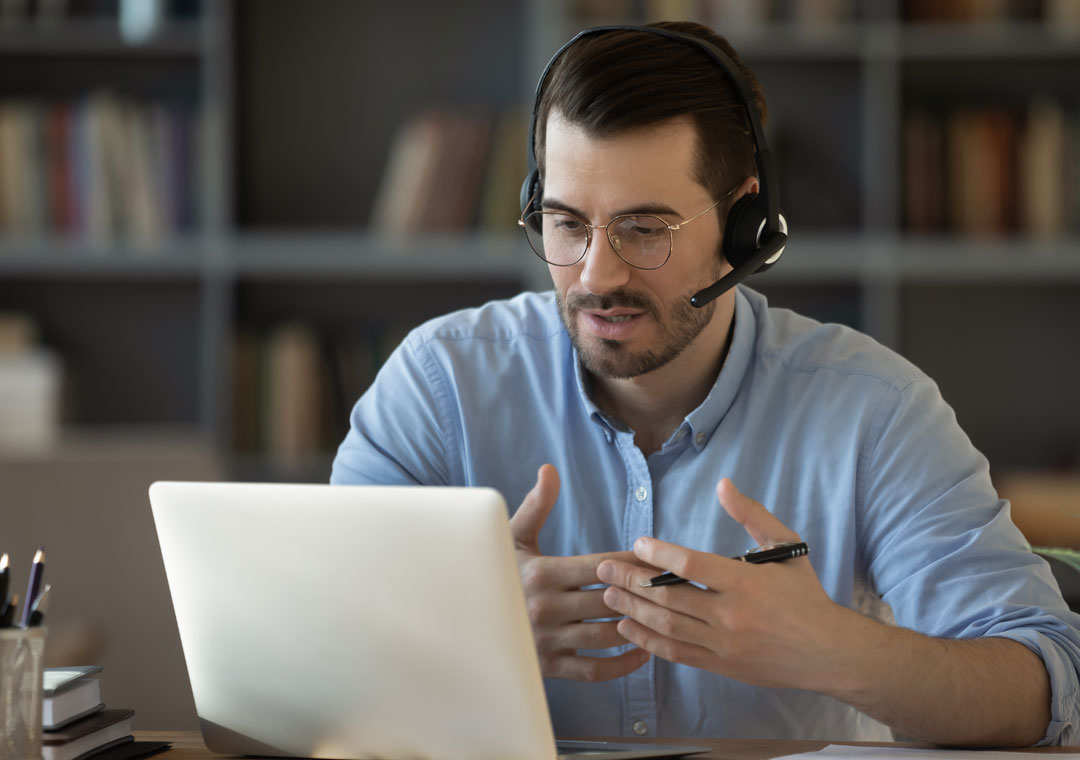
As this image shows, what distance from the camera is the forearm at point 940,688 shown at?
40.2 inches

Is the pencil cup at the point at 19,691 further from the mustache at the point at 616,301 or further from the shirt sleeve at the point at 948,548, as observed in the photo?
the shirt sleeve at the point at 948,548

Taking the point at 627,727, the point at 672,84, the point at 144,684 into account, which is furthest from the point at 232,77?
the point at 627,727

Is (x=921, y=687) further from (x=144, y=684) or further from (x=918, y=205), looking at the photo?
(x=918, y=205)

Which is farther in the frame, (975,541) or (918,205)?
(918,205)

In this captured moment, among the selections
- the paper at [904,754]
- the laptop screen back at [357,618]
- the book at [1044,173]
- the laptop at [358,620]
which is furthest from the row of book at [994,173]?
the laptop screen back at [357,618]

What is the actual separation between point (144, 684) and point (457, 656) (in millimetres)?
1489

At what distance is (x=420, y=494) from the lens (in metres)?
0.85

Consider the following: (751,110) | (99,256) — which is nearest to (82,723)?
(751,110)

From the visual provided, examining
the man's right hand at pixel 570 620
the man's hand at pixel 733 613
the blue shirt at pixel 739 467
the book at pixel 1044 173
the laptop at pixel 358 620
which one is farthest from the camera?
the book at pixel 1044 173

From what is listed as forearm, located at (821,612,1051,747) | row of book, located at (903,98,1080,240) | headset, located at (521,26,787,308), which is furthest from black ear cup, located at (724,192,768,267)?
row of book, located at (903,98,1080,240)

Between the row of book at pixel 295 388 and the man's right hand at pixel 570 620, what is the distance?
6.63 ft

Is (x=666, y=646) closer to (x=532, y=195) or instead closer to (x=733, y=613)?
(x=733, y=613)

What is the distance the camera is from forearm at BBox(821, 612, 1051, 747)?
102 centimetres

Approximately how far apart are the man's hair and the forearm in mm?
520
